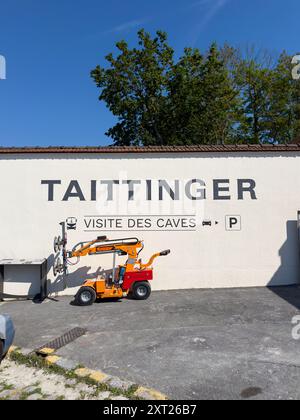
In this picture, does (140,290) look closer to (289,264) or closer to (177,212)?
(177,212)

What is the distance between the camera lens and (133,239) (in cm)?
966

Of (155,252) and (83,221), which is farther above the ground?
(83,221)

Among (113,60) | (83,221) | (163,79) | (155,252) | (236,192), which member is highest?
(113,60)

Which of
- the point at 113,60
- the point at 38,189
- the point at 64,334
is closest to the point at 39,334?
the point at 64,334

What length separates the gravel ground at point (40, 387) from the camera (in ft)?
12.8

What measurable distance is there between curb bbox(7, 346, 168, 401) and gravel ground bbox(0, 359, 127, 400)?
0.16 m

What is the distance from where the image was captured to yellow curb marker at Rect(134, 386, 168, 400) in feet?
12.5

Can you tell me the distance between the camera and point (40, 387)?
4176 mm

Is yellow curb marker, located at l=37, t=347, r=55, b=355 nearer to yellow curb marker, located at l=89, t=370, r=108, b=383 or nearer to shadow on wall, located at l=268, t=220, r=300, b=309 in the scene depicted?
yellow curb marker, located at l=89, t=370, r=108, b=383

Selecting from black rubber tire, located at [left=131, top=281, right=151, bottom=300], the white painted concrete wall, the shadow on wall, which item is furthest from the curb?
the shadow on wall

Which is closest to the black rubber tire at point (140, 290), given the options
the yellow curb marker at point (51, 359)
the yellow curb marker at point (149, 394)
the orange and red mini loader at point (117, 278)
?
the orange and red mini loader at point (117, 278)

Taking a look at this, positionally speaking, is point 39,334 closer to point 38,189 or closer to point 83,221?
point 83,221
